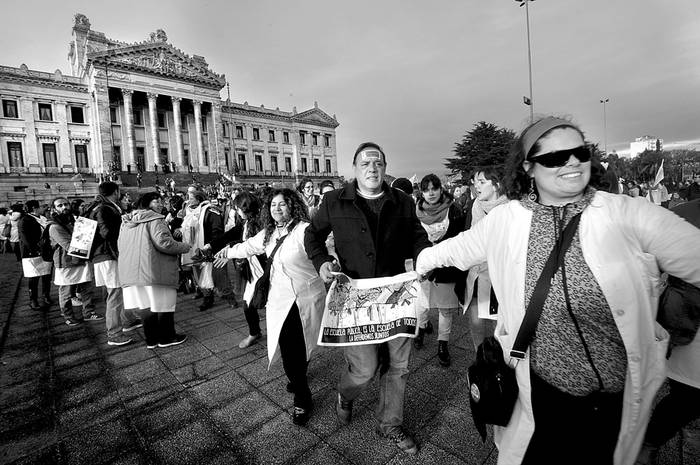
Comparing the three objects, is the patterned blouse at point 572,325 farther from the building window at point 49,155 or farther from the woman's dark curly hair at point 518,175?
the building window at point 49,155

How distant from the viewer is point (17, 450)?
2.54 meters

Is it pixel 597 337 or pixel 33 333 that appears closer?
pixel 597 337

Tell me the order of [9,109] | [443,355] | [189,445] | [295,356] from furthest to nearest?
[9,109], [443,355], [295,356], [189,445]

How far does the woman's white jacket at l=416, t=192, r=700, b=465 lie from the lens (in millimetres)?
1264

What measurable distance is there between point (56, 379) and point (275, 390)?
7.82ft

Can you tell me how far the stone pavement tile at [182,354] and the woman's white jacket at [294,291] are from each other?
1.58 metres

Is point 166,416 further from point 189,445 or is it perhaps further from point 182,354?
point 182,354

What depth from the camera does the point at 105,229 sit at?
514cm

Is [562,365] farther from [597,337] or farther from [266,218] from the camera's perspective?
[266,218]

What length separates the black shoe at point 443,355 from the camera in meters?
3.47

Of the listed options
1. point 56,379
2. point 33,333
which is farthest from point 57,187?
point 56,379

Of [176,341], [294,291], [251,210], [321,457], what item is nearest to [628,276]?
[321,457]

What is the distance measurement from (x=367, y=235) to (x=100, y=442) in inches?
98.1

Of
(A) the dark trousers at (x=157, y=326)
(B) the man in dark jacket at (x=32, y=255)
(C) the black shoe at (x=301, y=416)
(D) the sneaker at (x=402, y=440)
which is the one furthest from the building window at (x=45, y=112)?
(D) the sneaker at (x=402, y=440)
